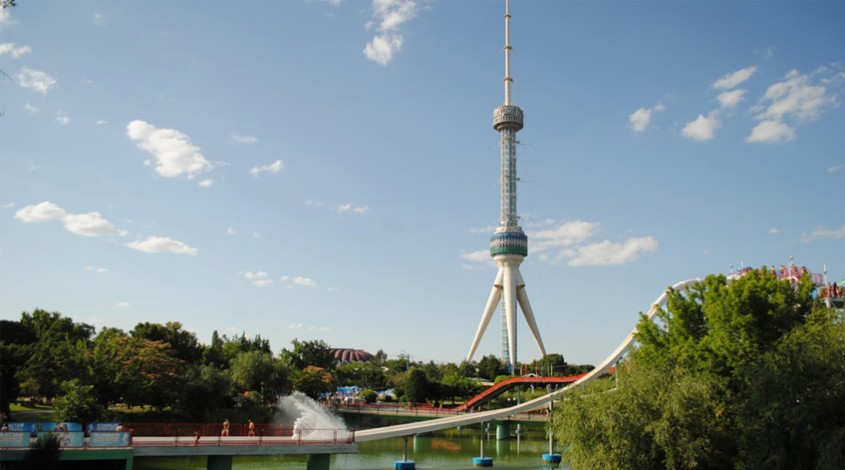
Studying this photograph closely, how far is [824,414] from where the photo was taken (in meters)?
19.0

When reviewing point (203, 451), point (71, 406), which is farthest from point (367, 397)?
point (203, 451)

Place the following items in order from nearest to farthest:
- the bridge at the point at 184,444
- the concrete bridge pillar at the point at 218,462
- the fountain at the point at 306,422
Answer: the bridge at the point at 184,444, the concrete bridge pillar at the point at 218,462, the fountain at the point at 306,422

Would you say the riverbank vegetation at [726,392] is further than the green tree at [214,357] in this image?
No

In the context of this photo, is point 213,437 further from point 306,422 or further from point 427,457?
point 427,457

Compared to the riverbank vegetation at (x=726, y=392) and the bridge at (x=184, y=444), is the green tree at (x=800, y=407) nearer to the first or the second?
the riverbank vegetation at (x=726, y=392)

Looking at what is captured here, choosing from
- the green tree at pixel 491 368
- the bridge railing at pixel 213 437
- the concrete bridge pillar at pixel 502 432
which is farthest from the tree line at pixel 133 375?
the green tree at pixel 491 368

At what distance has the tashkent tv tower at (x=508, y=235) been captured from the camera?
105m

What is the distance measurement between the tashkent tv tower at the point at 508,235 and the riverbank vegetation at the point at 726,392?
7479cm

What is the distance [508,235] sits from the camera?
345 feet

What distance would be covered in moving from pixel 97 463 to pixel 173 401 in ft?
63.0

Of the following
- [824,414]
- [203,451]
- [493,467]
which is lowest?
[493,467]

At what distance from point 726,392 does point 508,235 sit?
264 ft

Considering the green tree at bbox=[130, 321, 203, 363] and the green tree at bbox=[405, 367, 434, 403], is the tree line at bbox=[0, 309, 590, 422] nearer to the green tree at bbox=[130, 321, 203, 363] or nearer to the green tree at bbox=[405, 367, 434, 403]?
the green tree at bbox=[130, 321, 203, 363]

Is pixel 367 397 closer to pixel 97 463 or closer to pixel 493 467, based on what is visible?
pixel 493 467
